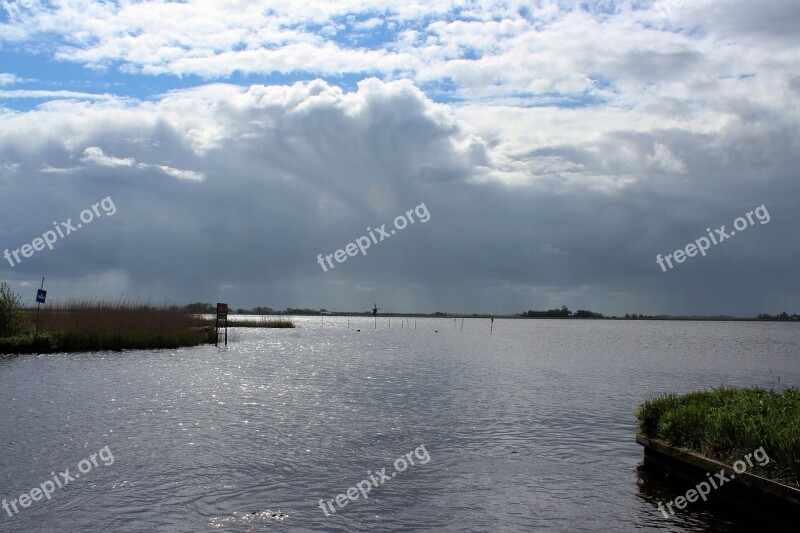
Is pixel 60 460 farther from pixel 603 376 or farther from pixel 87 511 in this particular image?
pixel 603 376

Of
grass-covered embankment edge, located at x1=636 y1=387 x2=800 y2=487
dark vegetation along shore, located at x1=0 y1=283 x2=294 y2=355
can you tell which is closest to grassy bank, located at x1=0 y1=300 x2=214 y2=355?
dark vegetation along shore, located at x1=0 y1=283 x2=294 y2=355

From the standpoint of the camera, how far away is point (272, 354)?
57.4 m

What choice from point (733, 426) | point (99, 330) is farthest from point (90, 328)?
point (733, 426)

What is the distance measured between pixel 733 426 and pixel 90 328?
49.7 meters

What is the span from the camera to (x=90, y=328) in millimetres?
51469

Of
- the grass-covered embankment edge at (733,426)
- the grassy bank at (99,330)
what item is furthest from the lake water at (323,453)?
the grassy bank at (99,330)

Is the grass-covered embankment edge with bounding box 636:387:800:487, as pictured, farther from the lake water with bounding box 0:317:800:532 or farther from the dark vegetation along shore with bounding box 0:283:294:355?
the dark vegetation along shore with bounding box 0:283:294:355

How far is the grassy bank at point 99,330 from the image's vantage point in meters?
46.9

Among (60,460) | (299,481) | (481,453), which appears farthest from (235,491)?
(481,453)

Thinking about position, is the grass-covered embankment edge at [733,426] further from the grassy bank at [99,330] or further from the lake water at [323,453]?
the grassy bank at [99,330]

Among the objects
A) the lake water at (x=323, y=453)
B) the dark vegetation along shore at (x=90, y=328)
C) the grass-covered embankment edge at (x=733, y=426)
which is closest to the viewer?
the grass-covered embankment edge at (x=733, y=426)

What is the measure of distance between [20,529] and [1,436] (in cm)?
893

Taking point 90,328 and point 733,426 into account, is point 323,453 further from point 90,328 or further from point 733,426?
point 90,328

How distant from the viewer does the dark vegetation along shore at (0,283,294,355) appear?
4678 cm
